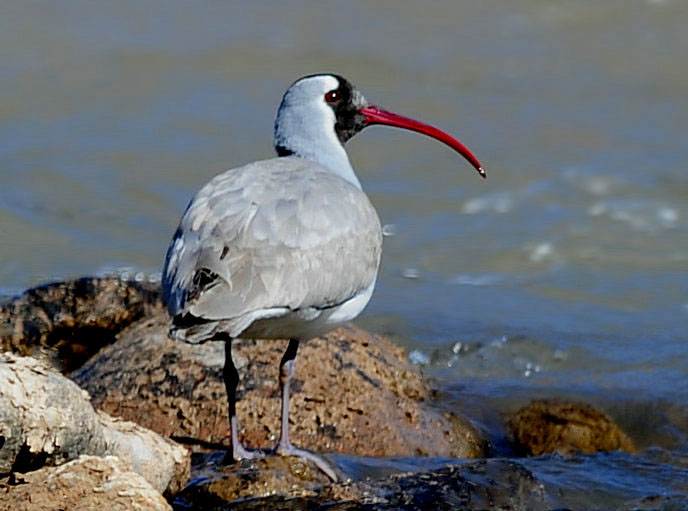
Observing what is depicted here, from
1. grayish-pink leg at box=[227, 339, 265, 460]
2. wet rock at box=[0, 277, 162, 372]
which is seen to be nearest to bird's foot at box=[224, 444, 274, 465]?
grayish-pink leg at box=[227, 339, 265, 460]

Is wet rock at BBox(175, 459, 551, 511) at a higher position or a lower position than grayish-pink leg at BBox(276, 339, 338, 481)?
lower

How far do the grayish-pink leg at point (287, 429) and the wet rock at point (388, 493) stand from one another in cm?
20

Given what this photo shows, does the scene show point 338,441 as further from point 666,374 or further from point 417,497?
point 666,374

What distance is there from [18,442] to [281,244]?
6.05 ft

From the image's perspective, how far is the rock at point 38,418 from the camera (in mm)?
5527

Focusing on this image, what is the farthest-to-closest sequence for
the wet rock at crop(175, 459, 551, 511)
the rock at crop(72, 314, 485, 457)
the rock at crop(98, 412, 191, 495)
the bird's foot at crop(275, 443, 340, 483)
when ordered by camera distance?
the rock at crop(72, 314, 485, 457) < the bird's foot at crop(275, 443, 340, 483) < the wet rock at crop(175, 459, 551, 511) < the rock at crop(98, 412, 191, 495)

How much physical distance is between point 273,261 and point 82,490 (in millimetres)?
1634

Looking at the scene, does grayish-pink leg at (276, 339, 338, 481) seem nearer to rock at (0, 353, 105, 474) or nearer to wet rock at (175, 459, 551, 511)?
wet rock at (175, 459, 551, 511)

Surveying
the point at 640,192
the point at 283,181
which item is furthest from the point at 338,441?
the point at 640,192

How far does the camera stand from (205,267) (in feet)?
22.1

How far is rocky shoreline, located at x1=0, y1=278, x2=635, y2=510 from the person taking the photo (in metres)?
5.71

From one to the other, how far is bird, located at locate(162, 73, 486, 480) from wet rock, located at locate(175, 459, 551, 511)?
13.6 inches

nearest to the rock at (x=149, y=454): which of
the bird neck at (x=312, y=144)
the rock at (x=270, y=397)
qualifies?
the rock at (x=270, y=397)

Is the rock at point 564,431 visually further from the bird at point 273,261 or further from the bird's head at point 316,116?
the bird's head at point 316,116
